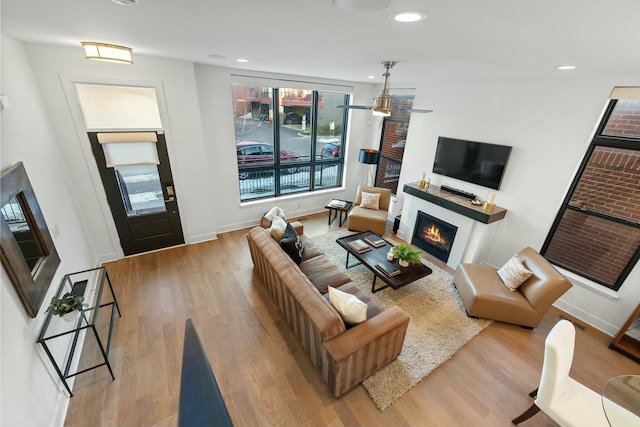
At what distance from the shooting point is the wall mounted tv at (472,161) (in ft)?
12.2

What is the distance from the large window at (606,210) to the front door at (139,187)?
550 cm

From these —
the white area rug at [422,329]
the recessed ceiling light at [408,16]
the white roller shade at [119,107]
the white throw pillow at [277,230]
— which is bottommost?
the white area rug at [422,329]

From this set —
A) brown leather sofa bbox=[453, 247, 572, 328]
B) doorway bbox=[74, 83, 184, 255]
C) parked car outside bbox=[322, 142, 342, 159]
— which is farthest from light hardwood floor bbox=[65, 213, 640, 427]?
parked car outside bbox=[322, 142, 342, 159]

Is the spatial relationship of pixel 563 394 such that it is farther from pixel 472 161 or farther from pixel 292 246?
pixel 472 161

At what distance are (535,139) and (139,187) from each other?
556cm

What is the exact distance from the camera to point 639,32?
139 cm

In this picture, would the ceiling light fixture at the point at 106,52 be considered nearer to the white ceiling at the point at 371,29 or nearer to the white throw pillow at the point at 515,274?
the white ceiling at the point at 371,29

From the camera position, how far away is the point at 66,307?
84.1 inches

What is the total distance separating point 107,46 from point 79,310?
243 cm

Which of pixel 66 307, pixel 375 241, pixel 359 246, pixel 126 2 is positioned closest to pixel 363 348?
pixel 359 246

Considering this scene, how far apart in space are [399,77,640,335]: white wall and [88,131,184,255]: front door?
4.48 m

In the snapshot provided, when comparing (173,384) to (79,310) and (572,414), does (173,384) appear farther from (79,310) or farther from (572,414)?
(572,414)

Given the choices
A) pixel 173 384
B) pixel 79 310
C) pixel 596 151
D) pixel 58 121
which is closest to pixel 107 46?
pixel 58 121

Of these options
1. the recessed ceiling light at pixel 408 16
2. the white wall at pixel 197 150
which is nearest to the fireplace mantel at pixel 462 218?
the white wall at pixel 197 150
